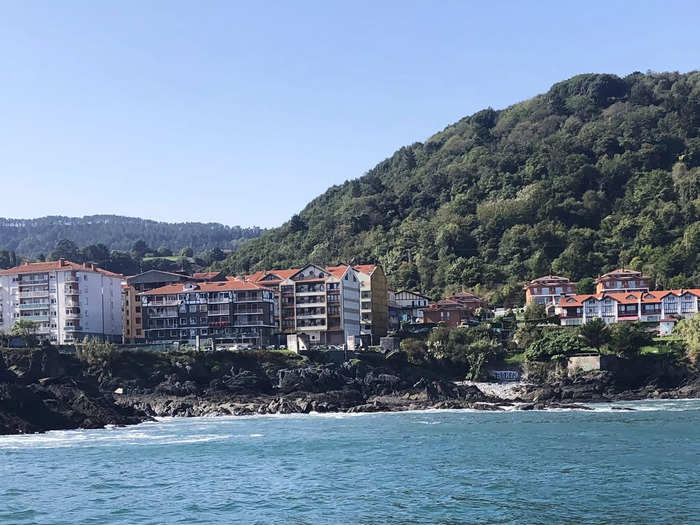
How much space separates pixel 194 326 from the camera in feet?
394

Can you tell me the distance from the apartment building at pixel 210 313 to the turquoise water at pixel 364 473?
46.6 m

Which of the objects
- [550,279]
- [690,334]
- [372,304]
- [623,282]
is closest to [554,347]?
[690,334]

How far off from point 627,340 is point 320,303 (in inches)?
1469

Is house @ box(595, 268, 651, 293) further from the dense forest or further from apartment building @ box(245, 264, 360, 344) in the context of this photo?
apartment building @ box(245, 264, 360, 344)

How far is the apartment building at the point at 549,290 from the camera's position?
127250 mm

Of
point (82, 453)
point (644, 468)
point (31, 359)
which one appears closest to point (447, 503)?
point (644, 468)

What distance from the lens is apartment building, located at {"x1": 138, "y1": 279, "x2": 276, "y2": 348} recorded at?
4621 inches

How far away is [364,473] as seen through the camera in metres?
46.3

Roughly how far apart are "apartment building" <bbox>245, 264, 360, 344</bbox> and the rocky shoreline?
17.3m

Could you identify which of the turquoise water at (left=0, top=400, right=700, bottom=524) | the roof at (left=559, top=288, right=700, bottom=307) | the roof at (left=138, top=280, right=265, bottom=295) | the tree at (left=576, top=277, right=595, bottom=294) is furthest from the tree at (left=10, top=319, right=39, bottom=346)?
the tree at (left=576, top=277, right=595, bottom=294)

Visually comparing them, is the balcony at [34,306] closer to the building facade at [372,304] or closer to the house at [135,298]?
the house at [135,298]

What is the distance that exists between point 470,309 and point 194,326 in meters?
35.5

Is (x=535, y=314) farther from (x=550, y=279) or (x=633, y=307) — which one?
(x=550, y=279)

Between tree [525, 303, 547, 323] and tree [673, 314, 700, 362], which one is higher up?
tree [525, 303, 547, 323]
